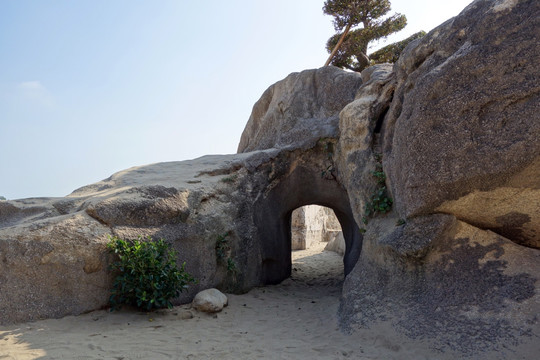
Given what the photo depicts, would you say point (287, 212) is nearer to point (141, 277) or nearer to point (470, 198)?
point (141, 277)

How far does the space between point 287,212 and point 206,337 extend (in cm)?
439

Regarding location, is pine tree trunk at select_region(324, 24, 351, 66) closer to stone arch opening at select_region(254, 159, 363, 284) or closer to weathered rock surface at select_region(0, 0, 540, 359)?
stone arch opening at select_region(254, 159, 363, 284)

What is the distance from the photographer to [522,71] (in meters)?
4.02

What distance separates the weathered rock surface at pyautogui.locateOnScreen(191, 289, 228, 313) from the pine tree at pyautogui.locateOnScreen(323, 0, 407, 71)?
34.1 feet

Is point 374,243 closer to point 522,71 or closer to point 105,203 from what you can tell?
point 522,71

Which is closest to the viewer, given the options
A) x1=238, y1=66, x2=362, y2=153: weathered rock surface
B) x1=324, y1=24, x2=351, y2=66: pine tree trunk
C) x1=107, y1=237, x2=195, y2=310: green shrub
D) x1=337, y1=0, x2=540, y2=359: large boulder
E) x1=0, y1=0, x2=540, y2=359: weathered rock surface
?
x1=337, y1=0, x2=540, y2=359: large boulder

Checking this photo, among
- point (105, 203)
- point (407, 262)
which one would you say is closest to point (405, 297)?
point (407, 262)

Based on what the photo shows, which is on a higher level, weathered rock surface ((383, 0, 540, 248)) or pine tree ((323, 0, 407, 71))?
pine tree ((323, 0, 407, 71))

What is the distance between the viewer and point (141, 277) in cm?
517

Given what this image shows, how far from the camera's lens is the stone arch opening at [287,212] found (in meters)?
7.75

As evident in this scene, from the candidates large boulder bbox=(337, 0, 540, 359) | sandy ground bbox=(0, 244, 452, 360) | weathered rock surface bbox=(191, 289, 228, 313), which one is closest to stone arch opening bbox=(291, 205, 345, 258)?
sandy ground bbox=(0, 244, 452, 360)

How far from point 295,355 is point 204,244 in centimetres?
270

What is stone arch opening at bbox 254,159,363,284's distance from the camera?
775 centimetres

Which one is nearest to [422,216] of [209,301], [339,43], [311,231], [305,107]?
[209,301]
